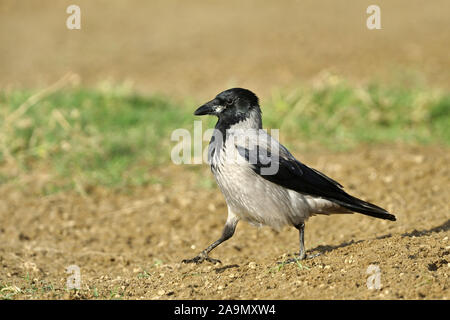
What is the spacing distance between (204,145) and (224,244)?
2.61 m

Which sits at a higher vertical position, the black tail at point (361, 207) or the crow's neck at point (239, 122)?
the crow's neck at point (239, 122)

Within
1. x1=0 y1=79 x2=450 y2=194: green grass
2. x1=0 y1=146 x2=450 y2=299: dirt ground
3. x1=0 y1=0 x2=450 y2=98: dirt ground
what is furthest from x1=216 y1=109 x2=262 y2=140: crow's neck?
x1=0 y1=0 x2=450 y2=98: dirt ground

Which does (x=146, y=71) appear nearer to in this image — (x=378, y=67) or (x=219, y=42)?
(x=219, y=42)

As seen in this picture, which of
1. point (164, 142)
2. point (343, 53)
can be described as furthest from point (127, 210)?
point (343, 53)

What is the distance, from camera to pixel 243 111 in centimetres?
516

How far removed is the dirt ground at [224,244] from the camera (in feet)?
13.5

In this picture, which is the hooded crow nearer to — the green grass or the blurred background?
the blurred background

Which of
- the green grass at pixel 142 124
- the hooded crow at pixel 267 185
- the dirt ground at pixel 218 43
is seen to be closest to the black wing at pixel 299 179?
the hooded crow at pixel 267 185

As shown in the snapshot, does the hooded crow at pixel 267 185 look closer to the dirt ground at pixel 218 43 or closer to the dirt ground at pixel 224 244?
the dirt ground at pixel 224 244

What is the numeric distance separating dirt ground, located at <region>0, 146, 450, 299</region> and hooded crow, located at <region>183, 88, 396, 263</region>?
32 cm

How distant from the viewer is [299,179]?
490 cm

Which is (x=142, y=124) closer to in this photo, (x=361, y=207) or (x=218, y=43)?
(x=361, y=207)
